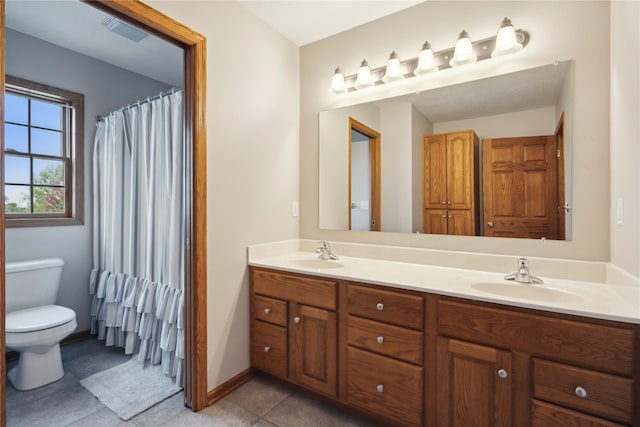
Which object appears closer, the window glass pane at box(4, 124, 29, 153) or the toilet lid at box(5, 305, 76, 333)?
the toilet lid at box(5, 305, 76, 333)

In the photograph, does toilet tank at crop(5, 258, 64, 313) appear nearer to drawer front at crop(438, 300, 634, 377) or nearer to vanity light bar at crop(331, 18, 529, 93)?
vanity light bar at crop(331, 18, 529, 93)

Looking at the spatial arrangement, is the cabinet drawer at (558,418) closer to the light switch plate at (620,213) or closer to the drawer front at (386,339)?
the drawer front at (386,339)

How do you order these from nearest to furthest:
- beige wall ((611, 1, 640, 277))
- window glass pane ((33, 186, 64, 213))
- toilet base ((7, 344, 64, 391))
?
beige wall ((611, 1, 640, 277)) → toilet base ((7, 344, 64, 391)) → window glass pane ((33, 186, 64, 213))

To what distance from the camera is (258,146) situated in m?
2.07

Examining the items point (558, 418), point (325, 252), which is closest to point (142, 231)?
point (325, 252)

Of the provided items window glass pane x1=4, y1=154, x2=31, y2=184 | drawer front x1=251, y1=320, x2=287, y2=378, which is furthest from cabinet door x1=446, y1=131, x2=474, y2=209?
window glass pane x1=4, y1=154, x2=31, y2=184

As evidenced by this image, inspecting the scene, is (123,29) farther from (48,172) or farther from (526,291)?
(526,291)

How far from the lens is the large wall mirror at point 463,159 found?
159 centimetres

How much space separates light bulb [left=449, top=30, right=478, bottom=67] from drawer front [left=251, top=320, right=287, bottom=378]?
189cm

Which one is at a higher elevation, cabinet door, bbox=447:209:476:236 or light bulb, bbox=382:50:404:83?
light bulb, bbox=382:50:404:83

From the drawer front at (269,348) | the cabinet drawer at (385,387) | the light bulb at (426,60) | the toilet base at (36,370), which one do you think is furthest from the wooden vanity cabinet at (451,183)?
the toilet base at (36,370)

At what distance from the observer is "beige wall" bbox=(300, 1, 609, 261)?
57.6 inches

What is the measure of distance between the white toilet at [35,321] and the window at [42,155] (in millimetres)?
402

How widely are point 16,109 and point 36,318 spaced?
1.65 m
